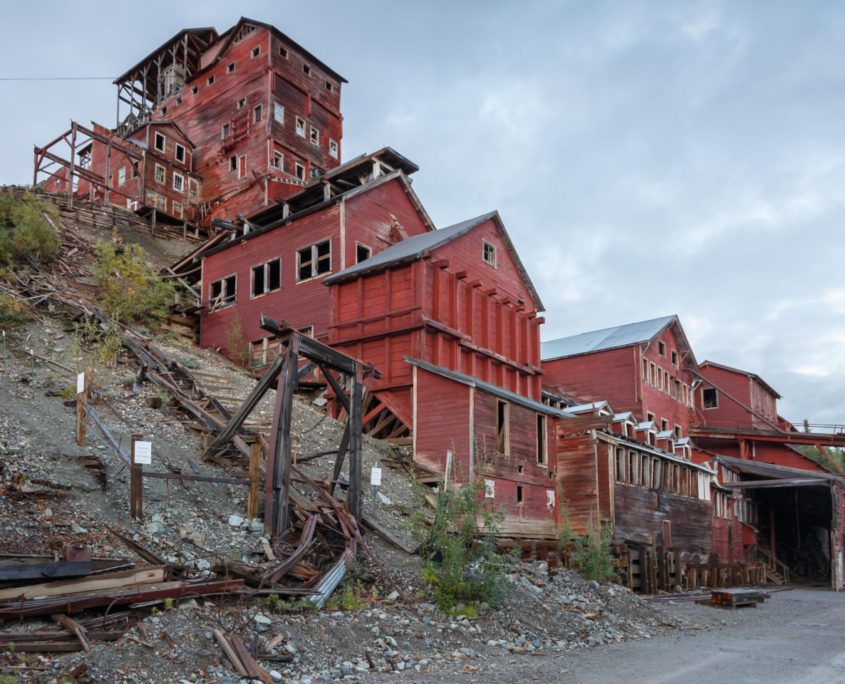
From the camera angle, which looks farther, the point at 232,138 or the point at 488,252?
the point at 232,138

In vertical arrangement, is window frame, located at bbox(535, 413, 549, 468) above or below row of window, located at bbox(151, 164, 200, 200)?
below

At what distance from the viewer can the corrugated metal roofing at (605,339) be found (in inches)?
1641

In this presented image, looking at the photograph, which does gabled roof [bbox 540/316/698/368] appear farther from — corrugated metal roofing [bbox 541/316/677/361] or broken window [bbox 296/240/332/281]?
broken window [bbox 296/240/332/281]

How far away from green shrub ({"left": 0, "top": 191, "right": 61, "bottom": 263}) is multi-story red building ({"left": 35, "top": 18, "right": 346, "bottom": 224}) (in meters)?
12.1

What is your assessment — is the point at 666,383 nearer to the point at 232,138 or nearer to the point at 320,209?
the point at 320,209

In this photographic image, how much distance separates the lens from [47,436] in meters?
14.3

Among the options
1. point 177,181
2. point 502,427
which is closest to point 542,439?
point 502,427

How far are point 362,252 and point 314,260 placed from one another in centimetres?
190

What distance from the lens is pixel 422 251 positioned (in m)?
24.6

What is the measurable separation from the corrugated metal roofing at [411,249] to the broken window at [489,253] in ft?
3.24

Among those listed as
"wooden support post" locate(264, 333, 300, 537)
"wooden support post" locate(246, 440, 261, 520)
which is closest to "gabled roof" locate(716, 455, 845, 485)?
"wooden support post" locate(264, 333, 300, 537)

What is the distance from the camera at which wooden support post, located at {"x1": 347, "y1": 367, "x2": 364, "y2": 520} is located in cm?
1513

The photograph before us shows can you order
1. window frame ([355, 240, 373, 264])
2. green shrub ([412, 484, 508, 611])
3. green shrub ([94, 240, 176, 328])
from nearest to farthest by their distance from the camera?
green shrub ([412, 484, 508, 611]), green shrub ([94, 240, 176, 328]), window frame ([355, 240, 373, 264])

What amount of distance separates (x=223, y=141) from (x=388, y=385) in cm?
3140
